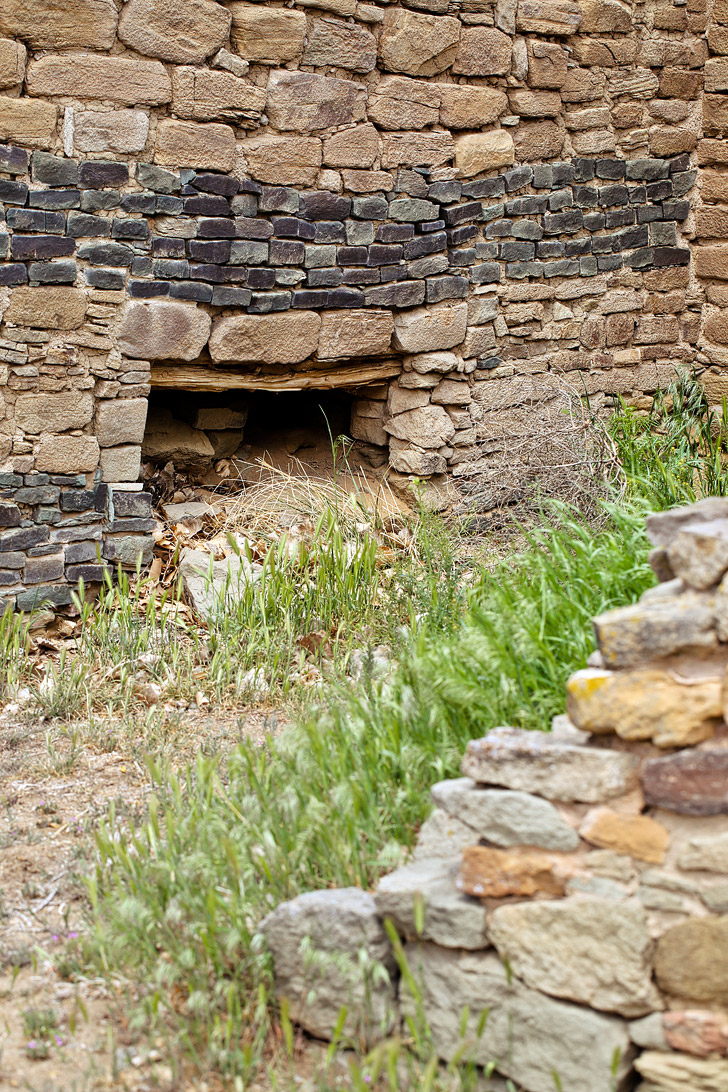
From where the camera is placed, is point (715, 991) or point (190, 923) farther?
point (190, 923)

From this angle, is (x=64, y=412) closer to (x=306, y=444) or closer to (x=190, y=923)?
(x=306, y=444)

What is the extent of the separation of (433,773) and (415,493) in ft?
8.53

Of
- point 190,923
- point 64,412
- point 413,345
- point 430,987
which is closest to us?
point 430,987

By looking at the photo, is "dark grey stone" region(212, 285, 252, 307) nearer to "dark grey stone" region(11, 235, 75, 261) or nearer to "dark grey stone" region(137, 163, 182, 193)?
"dark grey stone" region(137, 163, 182, 193)

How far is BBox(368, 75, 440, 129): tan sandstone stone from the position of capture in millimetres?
4617

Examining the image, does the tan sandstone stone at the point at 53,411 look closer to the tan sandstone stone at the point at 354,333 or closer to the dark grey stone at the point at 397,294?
the tan sandstone stone at the point at 354,333

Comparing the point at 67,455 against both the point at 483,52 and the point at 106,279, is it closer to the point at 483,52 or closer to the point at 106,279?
the point at 106,279

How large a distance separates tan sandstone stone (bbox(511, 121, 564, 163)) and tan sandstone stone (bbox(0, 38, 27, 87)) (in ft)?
7.76

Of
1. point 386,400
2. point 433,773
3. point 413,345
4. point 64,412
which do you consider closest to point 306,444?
point 386,400

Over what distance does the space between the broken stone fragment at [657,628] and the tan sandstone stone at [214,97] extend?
3242 mm

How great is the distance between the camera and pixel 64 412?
4254 millimetres

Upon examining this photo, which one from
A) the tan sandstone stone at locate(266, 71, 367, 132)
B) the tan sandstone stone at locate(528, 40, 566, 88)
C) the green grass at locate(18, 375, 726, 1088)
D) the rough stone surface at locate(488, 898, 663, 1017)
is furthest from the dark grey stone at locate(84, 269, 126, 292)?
the rough stone surface at locate(488, 898, 663, 1017)

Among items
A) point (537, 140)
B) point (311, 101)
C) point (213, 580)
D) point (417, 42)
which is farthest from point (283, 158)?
point (213, 580)

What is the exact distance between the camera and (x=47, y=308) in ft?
13.6
